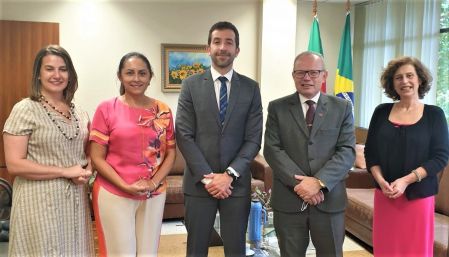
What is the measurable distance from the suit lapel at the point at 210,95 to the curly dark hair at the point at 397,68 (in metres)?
0.98

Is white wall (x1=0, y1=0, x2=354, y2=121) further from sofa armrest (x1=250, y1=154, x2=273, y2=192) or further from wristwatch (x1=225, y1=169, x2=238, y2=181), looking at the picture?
wristwatch (x1=225, y1=169, x2=238, y2=181)

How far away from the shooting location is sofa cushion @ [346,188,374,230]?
3402 millimetres

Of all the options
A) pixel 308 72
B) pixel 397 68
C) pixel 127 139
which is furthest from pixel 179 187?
pixel 397 68

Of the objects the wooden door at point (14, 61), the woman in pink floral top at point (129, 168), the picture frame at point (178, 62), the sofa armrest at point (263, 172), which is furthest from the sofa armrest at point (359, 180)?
the wooden door at point (14, 61)

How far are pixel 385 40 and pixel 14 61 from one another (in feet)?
14.6

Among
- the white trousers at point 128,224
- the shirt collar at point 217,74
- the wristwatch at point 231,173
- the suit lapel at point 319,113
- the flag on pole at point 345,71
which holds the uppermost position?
the flag on pole at point 345,71

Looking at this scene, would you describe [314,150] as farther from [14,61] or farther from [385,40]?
[385,40]

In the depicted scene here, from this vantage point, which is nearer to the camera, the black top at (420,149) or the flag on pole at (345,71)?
the black top at (420,149)

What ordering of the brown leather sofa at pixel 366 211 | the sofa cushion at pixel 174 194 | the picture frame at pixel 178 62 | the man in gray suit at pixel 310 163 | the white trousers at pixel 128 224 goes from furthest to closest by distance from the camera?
the picture frame at pixel 178 62 < the sofa cushion at pixel 174 194 < the brown leather sofa at pixel 366 211 < the man in gray suit at pixel 310 163 < the white trousers at pixel 128 224

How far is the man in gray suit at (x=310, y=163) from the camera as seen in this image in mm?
2055

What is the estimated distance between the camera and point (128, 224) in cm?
196

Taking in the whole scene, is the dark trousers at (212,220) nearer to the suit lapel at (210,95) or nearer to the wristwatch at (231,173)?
the wristwatch at (231,173)

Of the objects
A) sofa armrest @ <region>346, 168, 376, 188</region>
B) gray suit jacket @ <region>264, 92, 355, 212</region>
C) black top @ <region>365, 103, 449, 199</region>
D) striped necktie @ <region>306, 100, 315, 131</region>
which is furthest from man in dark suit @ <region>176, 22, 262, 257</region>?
sofa armrest @ <region>346, 168, 376, 188</region>

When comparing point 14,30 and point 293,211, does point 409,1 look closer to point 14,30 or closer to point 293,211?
point 293,211
